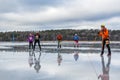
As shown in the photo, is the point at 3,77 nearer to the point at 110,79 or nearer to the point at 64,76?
the point at 64,76

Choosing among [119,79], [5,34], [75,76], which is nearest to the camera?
[119,79]

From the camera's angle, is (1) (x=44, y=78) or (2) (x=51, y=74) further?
(2) (x=51, y=74)

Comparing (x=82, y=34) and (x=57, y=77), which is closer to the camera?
(x=57, y=77)

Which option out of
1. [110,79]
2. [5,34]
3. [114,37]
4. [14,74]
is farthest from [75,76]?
[5,34]

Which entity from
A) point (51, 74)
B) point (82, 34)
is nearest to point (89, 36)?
point (82, 34)

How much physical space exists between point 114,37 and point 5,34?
106 ft

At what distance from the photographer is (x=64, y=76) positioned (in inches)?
491

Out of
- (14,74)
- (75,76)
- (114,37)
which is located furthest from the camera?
(114,37)

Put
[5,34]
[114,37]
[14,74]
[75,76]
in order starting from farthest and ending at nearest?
[5,34], [114,37], [14,74], [75,76]

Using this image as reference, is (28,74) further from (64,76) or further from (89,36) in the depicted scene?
(89,36)

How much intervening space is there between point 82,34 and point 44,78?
3526 inches

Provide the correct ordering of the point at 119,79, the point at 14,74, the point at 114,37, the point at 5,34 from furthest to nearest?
the point at 5,34 < the point at 114,37 < the point at 14,74 < the point at 119,79

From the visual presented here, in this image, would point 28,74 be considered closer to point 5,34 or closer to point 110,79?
A: point 110,79

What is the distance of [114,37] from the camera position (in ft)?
313
